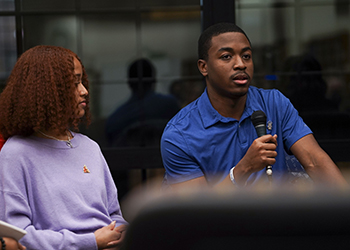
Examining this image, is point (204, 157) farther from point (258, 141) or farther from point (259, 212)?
point (259, 212)

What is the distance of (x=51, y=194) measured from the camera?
192 cm

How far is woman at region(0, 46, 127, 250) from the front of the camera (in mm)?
1851

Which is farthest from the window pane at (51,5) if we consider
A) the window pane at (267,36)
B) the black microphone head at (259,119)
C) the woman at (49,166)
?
the black microphone head at (259,119)

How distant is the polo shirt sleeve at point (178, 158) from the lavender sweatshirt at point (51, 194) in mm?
430

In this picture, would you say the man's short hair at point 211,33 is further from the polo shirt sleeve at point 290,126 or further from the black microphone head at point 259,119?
the black microphone head at point 259,119

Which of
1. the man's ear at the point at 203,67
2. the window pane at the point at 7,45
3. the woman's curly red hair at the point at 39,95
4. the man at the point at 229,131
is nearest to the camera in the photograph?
the woman's curly red hair at the point at 39,95

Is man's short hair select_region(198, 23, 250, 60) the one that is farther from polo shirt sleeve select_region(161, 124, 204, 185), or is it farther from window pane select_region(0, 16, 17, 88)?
window pane select_region(0, 16, 17, 88)

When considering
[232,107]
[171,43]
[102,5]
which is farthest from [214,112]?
[102,5]

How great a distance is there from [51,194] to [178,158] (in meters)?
0.73

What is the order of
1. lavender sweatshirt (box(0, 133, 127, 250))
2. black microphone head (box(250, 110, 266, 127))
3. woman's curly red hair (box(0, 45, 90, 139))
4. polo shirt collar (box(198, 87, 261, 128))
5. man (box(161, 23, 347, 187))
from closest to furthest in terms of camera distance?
1. lavender sweatshirt (box(0, 133, 127, 250))
2. woman's curly red hair (box(0, 45, 90, 139))
3. black microphone head (box(250, 110, 266, 127))
4. man (box(161, 23, 347, 187))
5. polo shirt collar (box(198, 87, 261, 128))

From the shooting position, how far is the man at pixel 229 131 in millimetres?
2328

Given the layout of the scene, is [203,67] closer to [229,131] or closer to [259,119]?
[229,131]

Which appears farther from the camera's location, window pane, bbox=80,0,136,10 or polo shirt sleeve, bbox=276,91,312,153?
window pane, bbox=80,0,136,10

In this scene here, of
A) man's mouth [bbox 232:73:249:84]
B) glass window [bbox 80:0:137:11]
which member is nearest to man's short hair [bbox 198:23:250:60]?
man's mouth [bbox 232:73:249:84]
